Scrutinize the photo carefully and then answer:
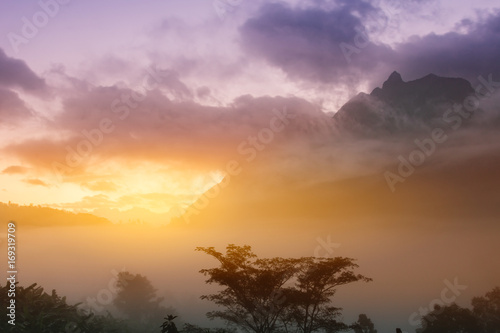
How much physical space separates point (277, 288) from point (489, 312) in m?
45.8

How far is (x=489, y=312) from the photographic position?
58.5 meters

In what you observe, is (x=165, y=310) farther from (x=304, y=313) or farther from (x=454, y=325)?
(x=304, y=313)

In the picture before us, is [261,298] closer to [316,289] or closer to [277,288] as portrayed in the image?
[277,288]

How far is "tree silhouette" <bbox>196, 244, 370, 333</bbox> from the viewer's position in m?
30.6

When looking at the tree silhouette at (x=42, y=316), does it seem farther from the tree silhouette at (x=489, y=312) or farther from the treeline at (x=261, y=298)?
the tree silhouette at (x=489, y=312)

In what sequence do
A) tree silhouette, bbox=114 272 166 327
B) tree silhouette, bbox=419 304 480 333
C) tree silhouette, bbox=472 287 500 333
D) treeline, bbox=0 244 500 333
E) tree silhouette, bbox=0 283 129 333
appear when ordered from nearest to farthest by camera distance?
tree silhouette, bbox=0 283 129 333 < treeline, bbox=0 244 500 333 < tree silhouette, bbox=419 304 480 333 < tree silhouette, bbox=472 287 500 333 < tree silhouette, bbox=114 272 166 327

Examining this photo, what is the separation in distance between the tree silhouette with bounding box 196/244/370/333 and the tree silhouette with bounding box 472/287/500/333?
3900 cm

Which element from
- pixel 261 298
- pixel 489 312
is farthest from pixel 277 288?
pixel 489 312

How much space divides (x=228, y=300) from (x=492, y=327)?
47.2m

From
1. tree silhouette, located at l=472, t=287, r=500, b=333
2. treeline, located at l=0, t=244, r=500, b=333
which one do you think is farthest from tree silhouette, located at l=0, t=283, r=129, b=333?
tree silhouette, located at l=472, t=287, r=500, b=333

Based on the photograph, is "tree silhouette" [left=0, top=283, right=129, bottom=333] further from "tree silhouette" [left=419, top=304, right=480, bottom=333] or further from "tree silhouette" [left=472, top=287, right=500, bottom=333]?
"tree silhouette" [left=472, top=287, right=500, bottom=333]

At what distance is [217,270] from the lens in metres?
30.9

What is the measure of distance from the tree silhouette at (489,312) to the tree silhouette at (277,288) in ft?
128

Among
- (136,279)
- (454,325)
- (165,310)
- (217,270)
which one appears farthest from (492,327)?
(136,279)
